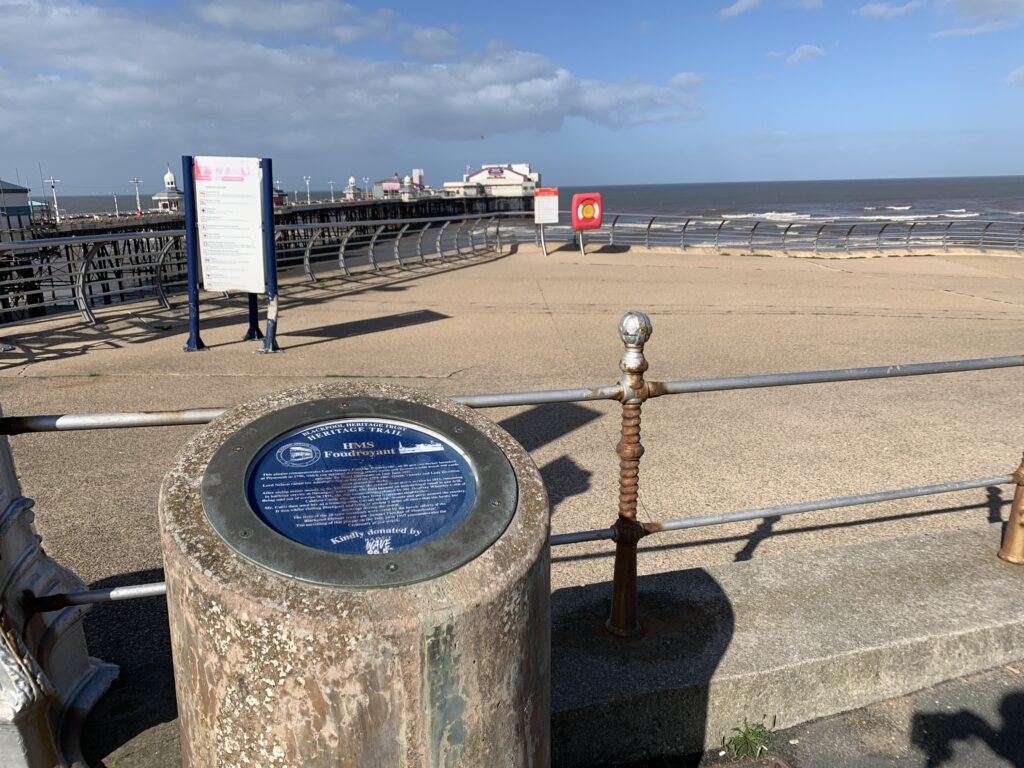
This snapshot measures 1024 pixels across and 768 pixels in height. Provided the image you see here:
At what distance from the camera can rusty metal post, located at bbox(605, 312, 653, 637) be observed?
7.64 ft

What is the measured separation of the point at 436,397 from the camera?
2.22 metres

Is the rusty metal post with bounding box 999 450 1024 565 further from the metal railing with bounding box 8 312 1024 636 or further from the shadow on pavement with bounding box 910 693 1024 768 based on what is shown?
the shadow on pavement with bounding box 910 693 1024 768

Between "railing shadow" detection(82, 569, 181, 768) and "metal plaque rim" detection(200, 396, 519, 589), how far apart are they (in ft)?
3.20

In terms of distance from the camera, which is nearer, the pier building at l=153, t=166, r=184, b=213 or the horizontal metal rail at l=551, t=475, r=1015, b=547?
the horizontal metal rail at l=551, t=475, r=1015, b=547

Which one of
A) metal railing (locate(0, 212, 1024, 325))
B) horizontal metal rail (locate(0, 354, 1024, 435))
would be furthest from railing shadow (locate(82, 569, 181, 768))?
metal railing (locate(0, 212, 1024, 325))

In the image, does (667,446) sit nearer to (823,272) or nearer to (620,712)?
(620,712)

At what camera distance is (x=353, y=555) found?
1642mm

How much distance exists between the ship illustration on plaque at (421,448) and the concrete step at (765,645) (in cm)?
86

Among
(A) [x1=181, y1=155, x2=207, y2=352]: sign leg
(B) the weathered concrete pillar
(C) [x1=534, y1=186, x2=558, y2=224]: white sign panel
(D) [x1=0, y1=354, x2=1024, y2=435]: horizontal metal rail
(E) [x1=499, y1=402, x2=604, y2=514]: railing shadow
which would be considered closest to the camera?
(B) the weathered concrete pillar

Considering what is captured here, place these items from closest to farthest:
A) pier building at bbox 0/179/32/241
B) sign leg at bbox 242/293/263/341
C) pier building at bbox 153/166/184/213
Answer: sign leg at bbox 242/293/263/341 < pier building at bbox 0/179/32/241 < pier building at bbox 153/166/184/213

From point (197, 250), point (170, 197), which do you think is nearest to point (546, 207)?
point (197, 250)

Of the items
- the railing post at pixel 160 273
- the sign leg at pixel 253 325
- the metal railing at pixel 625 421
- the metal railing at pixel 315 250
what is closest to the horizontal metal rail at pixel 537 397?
the metal railing at pixel 625 421

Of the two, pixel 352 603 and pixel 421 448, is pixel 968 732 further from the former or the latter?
pixel 352 603

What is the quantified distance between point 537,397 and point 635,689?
912 mm
